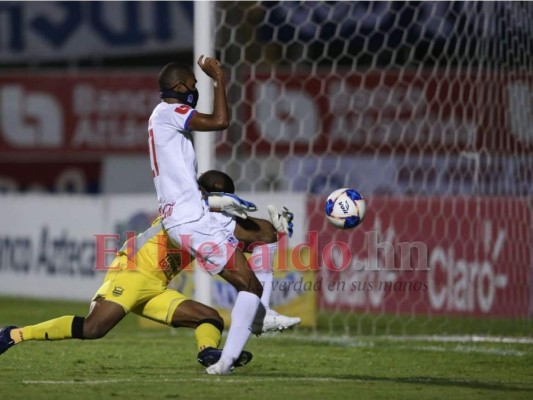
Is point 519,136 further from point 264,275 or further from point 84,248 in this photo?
point 84,248

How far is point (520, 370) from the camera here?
9.15 meters

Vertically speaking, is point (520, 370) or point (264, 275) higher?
point (264, 275)

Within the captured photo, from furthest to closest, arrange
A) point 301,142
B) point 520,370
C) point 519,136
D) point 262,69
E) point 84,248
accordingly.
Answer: point 301,142, point 262,69, point 84,248, point 519,136, point 520,370

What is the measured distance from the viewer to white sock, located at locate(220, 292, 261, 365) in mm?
7770

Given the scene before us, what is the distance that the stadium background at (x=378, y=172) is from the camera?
13305 millimetres

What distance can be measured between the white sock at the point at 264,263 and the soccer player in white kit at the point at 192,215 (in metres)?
1.10

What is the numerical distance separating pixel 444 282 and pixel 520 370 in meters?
5.58

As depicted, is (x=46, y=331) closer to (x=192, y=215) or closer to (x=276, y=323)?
(x=192, y=215)

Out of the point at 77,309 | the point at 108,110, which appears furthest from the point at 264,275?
the point at 108,110

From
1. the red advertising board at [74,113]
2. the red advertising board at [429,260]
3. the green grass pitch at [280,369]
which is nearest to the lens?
the green grass pitch at [280,369]

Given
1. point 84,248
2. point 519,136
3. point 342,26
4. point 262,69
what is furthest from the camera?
point 262,69

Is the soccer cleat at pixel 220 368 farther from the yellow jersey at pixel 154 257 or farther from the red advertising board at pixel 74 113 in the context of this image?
the red advertising board at pixel 74 113

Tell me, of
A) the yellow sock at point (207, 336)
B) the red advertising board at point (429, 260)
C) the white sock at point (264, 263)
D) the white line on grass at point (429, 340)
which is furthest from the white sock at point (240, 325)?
the red advertising board at point (429, 260)

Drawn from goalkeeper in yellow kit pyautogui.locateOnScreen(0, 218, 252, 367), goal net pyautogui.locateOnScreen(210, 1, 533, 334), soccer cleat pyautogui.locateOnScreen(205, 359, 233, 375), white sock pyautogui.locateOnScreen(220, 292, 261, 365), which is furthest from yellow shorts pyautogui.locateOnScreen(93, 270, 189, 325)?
goal net pyautogui.locateOnScreen(210, 1, 533, 334)
